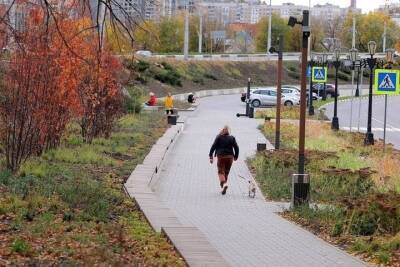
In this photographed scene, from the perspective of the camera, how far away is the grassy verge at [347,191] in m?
11.4

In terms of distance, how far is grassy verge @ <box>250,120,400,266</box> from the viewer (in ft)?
37.3

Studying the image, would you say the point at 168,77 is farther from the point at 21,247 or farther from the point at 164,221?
the point at 21,247

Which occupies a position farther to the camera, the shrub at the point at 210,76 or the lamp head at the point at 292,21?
the shrub at the point at 210,76

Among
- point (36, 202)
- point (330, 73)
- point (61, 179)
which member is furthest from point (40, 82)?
point (330, 73)

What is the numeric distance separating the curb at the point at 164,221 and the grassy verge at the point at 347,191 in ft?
7.64

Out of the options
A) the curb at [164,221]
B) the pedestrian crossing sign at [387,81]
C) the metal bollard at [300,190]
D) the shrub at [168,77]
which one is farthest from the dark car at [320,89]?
the metal bollard at [300,190]

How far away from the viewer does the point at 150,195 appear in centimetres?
1455

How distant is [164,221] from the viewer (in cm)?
1162

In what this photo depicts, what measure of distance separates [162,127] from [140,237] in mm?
23649

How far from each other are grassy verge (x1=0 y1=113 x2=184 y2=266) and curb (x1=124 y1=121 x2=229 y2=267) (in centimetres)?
14

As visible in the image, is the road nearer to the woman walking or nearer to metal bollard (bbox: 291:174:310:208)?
the woman walking

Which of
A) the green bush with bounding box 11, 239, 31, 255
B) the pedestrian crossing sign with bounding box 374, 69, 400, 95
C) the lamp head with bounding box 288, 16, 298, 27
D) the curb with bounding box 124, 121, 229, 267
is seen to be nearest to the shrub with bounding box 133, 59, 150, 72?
the pedestrian crossing sign with bounding box 374, 69, 400, 95

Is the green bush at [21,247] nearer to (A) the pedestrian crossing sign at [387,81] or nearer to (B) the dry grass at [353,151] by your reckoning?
(B) the dry grass at [353,151]

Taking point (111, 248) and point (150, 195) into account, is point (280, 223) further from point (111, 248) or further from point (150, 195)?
point (111, 248)
